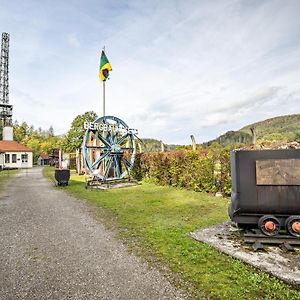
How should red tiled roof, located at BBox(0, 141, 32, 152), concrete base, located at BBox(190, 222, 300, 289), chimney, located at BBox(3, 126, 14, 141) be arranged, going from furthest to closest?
1. chimney, located at BBox(3, 126, 14, 141)
2. red tiled roof, located at BBox(0, 141, 32, 152)
3. concrete base, located at BBox(190, 222, 300, 289)

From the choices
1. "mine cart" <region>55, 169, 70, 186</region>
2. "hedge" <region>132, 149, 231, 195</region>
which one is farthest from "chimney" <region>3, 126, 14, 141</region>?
"hedge" <region>132, 149, 231, 195</region>

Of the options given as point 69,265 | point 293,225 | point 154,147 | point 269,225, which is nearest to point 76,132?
point 154,147

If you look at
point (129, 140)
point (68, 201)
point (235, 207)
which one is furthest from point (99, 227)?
point (129, 140)

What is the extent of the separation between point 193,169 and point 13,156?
114ft

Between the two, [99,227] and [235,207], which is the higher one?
[235,207]

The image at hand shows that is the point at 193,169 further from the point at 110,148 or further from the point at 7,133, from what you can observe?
the point at 7,133

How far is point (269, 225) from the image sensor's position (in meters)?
4.50

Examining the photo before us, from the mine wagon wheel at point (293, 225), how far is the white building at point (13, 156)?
38.1m

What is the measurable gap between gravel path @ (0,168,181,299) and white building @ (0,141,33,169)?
3423 cm

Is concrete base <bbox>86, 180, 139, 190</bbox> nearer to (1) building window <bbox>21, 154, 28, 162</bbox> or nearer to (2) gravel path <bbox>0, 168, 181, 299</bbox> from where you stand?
(2) gravel path <bbox>0, 168, 181, 299</bbox>

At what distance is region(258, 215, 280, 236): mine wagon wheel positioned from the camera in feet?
14.7

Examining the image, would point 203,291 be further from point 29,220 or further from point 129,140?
point 129,140

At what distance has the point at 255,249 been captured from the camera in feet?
13.7

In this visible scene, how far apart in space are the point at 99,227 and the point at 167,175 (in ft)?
25.1
